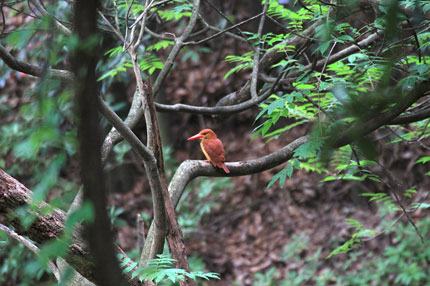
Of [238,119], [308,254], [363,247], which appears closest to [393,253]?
[363,247]

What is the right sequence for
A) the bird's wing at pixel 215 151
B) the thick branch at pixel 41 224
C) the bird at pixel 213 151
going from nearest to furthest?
the thick branch at pixel 41 224 < the bird at pixel 213 151 < the bird's wing at pixel 215 151

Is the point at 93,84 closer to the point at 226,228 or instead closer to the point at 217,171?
the point at 217,171

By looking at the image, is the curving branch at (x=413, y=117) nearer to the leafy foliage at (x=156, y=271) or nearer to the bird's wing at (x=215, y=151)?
the bird's wing at (x=215, y=151)

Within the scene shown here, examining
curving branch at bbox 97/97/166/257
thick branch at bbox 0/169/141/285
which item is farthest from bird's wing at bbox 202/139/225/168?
thick branch at bbox 0/169/141/285

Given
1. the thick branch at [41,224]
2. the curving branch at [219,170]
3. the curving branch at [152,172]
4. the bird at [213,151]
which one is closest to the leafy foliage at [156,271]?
the thick branch at [41,224]

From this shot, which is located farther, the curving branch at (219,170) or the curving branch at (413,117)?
the curving branch at (219,170)

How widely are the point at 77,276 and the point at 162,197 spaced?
546mm

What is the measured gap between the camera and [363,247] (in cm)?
533

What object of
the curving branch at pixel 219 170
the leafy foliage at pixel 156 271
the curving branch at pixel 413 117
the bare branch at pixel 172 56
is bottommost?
the leafy foliage at pixel 156 271

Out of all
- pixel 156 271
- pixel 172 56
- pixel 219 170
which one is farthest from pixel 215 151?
pixel 156 271

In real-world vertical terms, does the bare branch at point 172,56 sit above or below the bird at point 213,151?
above

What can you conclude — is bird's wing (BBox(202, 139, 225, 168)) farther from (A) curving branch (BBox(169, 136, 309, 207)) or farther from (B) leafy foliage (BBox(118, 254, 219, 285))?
(B) leafy foliage (BBox(118, 254, 219, 285))

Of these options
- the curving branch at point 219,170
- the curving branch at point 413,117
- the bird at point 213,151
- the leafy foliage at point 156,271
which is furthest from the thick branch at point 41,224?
the curving branch at point 413,117

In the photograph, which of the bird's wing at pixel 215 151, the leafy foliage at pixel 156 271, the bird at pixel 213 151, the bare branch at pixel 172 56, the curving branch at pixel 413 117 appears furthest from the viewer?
the bird's wing at pixel 215 151
